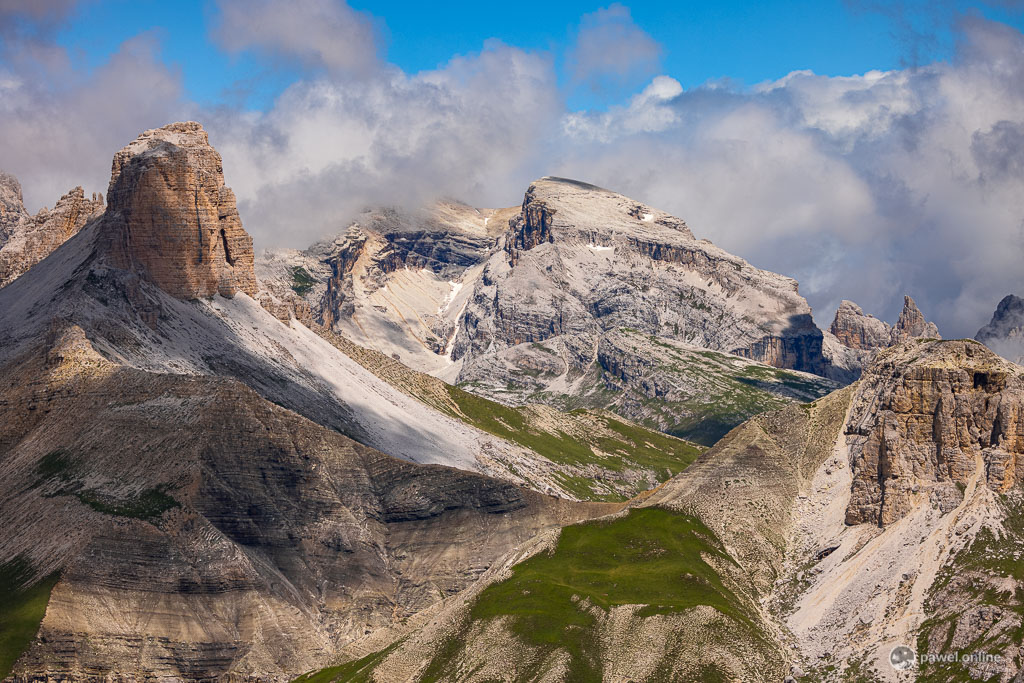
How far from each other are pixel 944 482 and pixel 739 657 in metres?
38.1

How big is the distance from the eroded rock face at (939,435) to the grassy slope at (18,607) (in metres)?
101

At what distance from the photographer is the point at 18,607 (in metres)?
176

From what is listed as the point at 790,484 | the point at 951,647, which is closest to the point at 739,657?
the point at 951,647

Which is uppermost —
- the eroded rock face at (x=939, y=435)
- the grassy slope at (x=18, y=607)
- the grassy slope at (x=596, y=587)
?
the eroded rock face at (x=939, y=435)

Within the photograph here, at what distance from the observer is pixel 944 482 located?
164 metres

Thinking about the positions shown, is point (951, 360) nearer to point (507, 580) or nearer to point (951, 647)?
point (951, 647)

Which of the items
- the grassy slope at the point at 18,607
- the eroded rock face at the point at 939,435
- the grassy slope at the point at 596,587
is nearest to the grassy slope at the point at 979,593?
the eroded rock face at the point at 939,435

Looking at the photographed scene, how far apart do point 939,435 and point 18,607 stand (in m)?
116

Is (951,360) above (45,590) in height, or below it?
above

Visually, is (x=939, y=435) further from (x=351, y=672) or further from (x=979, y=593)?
(x=351, y=672)

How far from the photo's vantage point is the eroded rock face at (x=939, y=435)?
162250 millimetres

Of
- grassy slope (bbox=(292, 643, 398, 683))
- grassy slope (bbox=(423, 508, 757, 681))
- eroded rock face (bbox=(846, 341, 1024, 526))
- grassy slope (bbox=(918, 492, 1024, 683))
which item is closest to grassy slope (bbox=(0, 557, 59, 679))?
grassy slope (bbox=(292, 643, 398, 683))

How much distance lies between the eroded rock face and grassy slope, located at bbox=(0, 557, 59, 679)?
3983 inches

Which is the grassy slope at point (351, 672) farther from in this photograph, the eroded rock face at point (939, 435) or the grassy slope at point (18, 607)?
the eroded rock face at point (939, 435)
